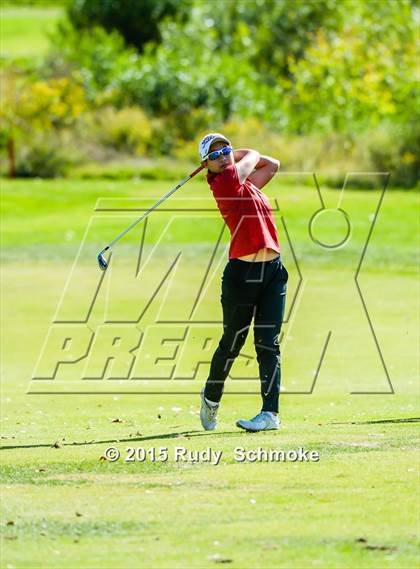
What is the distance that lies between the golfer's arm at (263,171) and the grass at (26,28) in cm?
6886

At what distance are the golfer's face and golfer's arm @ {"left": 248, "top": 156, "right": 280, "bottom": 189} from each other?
567 millimetres

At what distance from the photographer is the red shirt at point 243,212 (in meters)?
8.73

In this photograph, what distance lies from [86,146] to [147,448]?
106 feet

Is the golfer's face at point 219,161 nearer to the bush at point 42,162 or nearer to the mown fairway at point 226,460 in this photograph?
the mown fairway at point 226,460

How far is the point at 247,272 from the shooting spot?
896cm

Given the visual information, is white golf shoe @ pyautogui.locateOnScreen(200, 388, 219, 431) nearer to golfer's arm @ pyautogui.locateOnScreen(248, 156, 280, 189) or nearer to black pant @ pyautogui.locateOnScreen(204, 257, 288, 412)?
black pant @ pyautogui.locateOnScreen(204, 257, 288, 412)

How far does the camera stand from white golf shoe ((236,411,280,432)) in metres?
9.03

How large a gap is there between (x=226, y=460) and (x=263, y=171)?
226cm

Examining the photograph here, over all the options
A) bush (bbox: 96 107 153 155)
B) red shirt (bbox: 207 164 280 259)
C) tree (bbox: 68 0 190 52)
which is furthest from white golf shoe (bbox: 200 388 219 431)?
tree (bbox: 68 0 190 52)

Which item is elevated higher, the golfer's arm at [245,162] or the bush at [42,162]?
the golfer's arm at [245,162]

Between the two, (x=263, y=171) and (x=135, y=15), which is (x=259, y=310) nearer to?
(x=263, y=171)

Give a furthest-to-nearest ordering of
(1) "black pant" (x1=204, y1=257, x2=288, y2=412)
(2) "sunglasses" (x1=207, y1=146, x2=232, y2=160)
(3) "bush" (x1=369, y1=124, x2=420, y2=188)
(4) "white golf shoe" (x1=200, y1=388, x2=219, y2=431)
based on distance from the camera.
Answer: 1. (3) "bush" (x1=369, y1=124, x2=420, y2=188)
2. (4) "white golf shoe" (x1=200, y1=388, x2=219, y2=431)
3. (1) "black pant" (x1=204, y1=257, x2=288, y2=412)
4. (2) "sunglasses" (x1=207, y1=146, x2=232, y2=160)

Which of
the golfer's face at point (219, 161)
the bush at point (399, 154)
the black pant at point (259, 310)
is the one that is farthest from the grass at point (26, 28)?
the golfer's face at point (219, 161)

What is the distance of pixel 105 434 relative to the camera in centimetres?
927
